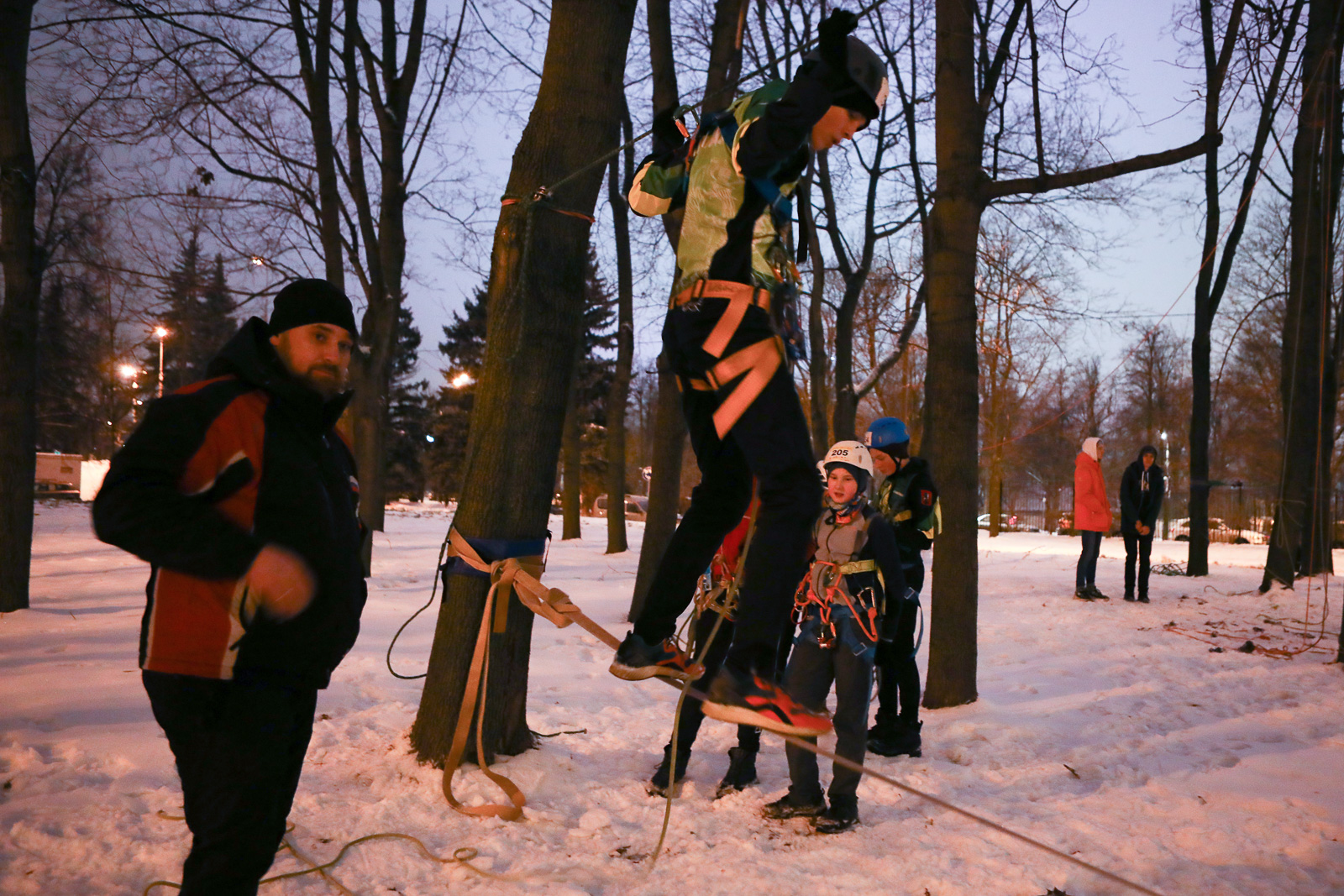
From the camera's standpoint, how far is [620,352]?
1502 cm

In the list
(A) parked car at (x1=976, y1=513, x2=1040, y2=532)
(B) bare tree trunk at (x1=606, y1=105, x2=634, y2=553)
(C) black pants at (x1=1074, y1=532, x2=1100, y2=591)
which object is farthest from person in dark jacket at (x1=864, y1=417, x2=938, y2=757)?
(A) parked car at (x1=976, y1=513, x2=1040, y2=532)

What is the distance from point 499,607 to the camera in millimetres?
3809

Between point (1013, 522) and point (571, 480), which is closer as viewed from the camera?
point (571, 480)

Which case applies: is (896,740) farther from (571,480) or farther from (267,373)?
(571,480)

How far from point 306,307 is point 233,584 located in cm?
86

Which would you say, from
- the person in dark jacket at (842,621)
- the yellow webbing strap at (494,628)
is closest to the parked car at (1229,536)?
the person in dark jacket at (842,621)

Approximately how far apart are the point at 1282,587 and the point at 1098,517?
2683mm

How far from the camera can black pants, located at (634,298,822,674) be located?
2510mm

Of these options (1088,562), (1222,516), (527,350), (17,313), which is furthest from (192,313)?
(1222,516)

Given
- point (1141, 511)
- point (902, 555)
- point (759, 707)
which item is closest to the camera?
point (759, 707)

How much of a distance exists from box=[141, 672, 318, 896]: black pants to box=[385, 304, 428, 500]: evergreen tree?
136 feet

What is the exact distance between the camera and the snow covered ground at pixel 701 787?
332 centimetres

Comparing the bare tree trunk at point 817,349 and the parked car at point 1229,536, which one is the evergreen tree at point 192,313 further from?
the parked car at point 1229,536

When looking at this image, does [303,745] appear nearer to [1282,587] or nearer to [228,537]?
[228,537]
